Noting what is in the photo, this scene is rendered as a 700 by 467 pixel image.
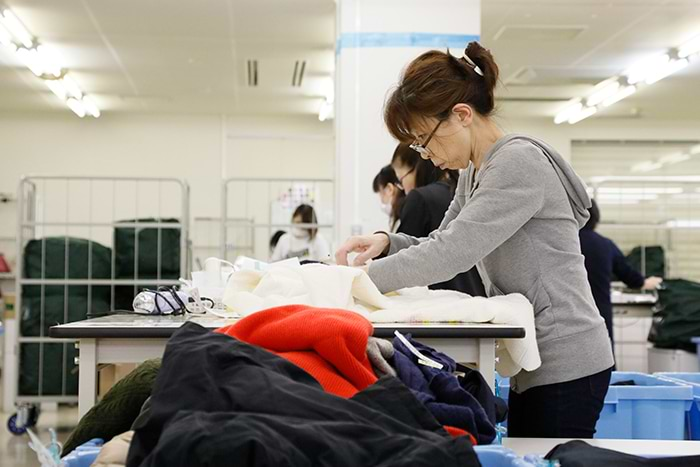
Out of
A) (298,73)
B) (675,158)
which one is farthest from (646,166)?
(298,73)

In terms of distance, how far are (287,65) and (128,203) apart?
11.1 ft

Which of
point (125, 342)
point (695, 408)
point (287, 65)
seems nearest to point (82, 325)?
point (125, 342)

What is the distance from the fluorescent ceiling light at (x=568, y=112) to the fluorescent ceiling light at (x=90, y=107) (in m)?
5.73

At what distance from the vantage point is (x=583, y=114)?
1070 centimetres

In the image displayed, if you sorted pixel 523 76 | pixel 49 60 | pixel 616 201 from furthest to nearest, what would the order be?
1. pixel 616 201
2. pixel 523 76
3. pixel 49 60

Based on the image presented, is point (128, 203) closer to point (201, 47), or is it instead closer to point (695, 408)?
point (201, 47)

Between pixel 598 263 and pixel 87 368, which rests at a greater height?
pixel 598 263

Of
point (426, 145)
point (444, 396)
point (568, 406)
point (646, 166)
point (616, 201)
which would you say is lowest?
point (568, 406)

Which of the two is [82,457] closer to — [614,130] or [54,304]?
[54,304]

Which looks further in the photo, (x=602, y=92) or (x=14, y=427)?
(x=602, y=92)

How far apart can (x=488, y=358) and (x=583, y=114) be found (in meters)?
9.40

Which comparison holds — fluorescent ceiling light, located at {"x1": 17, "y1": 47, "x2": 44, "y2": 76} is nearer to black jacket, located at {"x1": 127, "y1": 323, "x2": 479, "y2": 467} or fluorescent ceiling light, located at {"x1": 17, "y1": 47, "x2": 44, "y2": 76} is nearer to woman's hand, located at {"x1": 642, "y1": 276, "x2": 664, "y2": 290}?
woman's hand, located at {"x1": 642, "y1": 276, "x2": 664, "y2": 290}

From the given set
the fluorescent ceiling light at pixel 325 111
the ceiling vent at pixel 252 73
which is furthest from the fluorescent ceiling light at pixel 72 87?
A: the fluorescent ceiling light at pixel 325 111

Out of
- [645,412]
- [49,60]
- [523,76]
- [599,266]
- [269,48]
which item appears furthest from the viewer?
[523,76]
